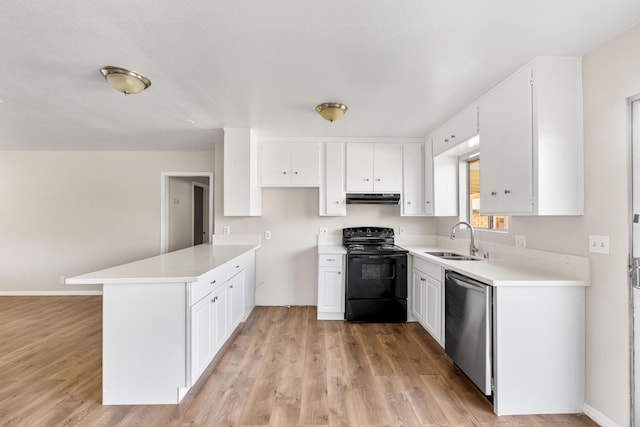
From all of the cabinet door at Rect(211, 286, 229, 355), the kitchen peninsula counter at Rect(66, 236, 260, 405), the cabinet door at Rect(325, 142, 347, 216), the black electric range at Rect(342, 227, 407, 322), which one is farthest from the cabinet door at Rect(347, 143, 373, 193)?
the kitchen peninsula counter at Rect(66, 236, 260, 405)

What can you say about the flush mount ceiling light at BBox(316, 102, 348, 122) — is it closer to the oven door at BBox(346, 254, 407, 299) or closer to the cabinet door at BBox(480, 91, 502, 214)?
the cabinet door at BBox(480, 91, 502, 214)

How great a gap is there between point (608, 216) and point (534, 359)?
99cm

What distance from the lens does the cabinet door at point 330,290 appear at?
3.40 meters

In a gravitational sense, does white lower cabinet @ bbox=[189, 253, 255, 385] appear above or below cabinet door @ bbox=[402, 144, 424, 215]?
below

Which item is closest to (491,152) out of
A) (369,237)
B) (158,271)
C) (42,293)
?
(369,237)

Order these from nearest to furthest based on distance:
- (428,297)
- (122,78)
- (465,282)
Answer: (122,78) → (465,282) → (428,297)

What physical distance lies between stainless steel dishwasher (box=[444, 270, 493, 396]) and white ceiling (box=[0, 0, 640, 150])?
1524mm

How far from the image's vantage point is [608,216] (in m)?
1.67

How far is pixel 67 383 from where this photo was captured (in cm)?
211

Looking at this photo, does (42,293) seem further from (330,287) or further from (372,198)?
(372,198)

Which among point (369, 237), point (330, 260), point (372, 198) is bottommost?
point (330, 260)

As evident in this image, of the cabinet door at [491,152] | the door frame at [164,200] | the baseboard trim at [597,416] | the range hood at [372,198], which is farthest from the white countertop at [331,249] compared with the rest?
the baseboard trim at [597,416]

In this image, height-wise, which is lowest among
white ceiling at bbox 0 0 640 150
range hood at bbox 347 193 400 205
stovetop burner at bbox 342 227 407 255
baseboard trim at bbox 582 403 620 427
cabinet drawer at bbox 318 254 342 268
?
baseboard trim at bbox 582 403 620 427

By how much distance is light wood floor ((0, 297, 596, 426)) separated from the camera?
5.78ft
